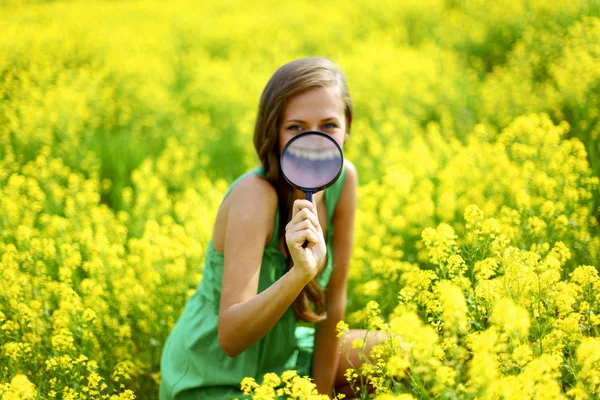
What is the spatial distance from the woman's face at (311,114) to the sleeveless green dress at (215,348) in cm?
23

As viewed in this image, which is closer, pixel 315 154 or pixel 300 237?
pixel 300 237

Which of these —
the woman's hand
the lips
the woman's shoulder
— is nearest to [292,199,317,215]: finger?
the woman's hand

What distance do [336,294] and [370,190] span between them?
1.67 m

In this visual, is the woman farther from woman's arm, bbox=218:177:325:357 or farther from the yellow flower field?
the yellow flower field

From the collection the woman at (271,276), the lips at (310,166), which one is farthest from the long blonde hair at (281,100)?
the lips at (310,166)

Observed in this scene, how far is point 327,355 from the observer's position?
2.65 meters

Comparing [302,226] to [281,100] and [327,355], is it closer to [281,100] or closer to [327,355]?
[281,100]

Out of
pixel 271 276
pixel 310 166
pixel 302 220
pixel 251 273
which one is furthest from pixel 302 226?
pixel 271 276

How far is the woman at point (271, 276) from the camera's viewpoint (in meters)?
2.16

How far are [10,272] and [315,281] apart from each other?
156cm

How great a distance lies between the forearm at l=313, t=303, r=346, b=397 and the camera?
2.65 metres

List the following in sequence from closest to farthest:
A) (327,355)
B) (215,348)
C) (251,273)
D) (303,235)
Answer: (303,235) < (251,273) < (215,348) < (327,355)

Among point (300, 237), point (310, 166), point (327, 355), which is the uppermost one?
point (310, 166)

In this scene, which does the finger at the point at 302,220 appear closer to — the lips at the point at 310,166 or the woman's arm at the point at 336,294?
the lips at the point at 310,166
